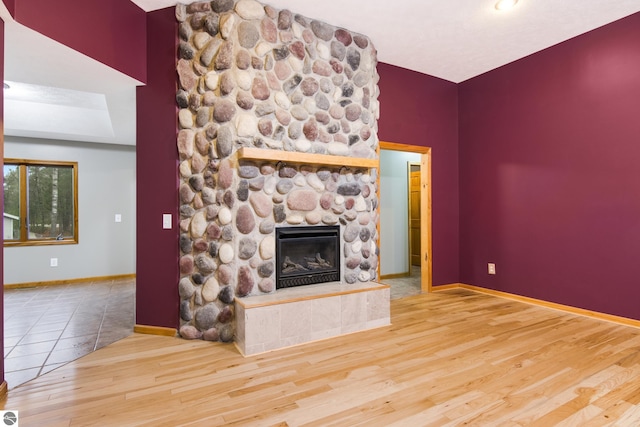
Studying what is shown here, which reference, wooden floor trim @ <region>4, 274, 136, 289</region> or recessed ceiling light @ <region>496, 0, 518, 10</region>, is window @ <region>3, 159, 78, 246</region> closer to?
wooden floor trim @ <region>4, 274, 136, 289</region>

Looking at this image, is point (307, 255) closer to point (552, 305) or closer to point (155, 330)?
point (155, 330)

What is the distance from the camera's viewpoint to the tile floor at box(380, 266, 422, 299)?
428 centimetres

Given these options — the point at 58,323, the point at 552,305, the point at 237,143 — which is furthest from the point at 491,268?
the point at 58,323

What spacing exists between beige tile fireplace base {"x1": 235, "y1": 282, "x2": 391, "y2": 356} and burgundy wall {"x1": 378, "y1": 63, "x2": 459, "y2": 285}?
5.58ft

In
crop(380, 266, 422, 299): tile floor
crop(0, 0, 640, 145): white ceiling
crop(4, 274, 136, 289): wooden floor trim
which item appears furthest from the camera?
crop(4, 274, 136, 289): wooden floor trim

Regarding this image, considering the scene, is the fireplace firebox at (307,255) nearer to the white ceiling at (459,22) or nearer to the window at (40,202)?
the white ceiling at (459,22)

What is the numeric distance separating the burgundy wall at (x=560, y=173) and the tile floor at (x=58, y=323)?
4138 mm

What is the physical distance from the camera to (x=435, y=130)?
14.5 ft

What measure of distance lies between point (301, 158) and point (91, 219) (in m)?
4.12

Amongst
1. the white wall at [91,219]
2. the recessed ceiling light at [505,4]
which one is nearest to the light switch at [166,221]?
the white wall at [91,219]

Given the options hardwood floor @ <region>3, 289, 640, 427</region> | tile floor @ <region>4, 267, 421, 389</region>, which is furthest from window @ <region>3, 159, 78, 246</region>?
hardwood floor @ <region>3, 289, 640, 427</region>

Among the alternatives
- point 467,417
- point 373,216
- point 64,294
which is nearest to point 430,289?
point 373,216

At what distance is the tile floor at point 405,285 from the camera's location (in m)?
4.28

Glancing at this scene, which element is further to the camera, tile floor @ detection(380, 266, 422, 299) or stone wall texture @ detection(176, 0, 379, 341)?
tile floor @ detection(380, 266, 422, 299)
